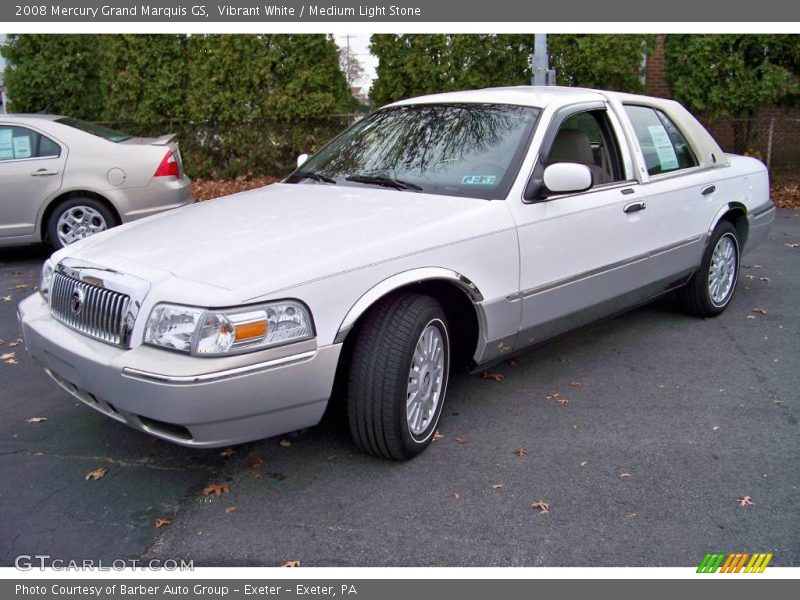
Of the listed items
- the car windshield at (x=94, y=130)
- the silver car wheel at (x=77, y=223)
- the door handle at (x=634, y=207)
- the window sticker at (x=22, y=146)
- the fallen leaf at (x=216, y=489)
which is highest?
the car windshield at (x=94, y=130)

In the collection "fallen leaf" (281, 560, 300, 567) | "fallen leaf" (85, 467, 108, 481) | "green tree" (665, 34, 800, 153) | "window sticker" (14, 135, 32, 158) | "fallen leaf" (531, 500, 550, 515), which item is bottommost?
"fallen leaf" (281, 560, 300, 567)

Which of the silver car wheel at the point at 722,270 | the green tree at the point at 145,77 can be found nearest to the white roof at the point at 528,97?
the silver car wheel at the point at 722,270

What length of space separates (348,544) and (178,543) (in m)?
0.68

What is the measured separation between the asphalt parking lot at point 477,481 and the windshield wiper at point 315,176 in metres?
1.42

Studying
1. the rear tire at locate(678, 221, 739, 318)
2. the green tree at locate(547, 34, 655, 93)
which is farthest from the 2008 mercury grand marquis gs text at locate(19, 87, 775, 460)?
the green tree at locate(547, 34, 655, 93)

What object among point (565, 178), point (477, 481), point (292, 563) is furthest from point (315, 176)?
point (292, 563)

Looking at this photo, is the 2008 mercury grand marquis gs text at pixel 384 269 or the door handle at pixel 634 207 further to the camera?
the door handle at pixel 634 207

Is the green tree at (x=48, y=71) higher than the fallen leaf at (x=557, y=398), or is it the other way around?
the green tree at (x=48, y=71)

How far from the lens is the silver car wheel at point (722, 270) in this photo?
5980 mm

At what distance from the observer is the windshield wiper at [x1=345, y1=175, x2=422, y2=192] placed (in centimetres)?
432

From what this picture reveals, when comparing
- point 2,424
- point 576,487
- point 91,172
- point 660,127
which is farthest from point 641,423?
point 91,172

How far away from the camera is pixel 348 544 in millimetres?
3141

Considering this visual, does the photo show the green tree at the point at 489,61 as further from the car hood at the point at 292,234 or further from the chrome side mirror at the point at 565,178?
the chrome side mirror at the point at 565,178

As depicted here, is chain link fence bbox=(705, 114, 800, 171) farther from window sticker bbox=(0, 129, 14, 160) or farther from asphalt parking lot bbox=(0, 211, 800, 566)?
window sticker bbox=(0, 129, 14, 160)
